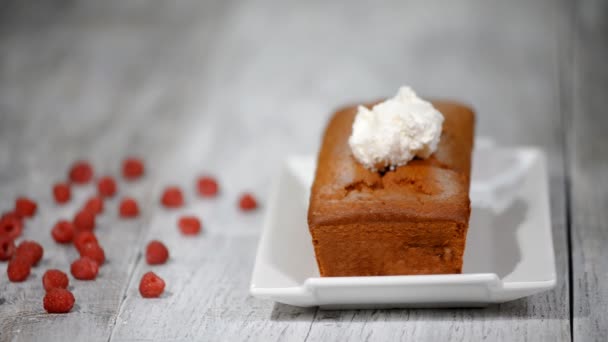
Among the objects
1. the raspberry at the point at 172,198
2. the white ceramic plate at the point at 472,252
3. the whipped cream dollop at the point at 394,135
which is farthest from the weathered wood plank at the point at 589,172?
the raspberry at the point at 172,198

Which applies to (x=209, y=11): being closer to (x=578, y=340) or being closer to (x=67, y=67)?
(x=67, y=67)

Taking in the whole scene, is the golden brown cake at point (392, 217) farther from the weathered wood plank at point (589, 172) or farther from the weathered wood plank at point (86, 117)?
the weathered wood plank at point (86, 117)

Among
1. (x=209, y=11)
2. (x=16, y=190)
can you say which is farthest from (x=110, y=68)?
(x=16, y=190)

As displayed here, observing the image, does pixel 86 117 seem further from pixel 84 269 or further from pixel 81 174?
pixel 84 269

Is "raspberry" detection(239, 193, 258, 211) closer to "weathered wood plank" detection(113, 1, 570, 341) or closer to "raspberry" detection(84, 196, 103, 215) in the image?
"weathered wood plank" detection(113, 1, 570, 341)

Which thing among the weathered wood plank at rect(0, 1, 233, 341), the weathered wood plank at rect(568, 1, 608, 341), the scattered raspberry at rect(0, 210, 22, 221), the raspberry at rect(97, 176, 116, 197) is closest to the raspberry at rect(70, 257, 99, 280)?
the weathered wood plank at rect(0, 1, 233, 341)

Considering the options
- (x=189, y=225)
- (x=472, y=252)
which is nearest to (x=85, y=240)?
(x=189, y=225)
